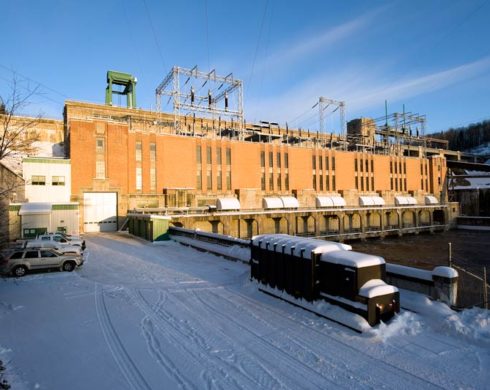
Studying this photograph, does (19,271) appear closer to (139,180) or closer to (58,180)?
(58,180)

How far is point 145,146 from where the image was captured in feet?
147

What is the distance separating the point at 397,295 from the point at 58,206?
2978cm

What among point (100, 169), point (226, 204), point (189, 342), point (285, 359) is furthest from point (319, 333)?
point (100, 169)

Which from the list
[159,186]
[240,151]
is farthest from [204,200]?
[240,151]

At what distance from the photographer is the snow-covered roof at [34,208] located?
91.0ft

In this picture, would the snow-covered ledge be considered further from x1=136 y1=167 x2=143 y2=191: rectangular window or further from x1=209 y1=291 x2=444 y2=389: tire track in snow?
x1=136 y1=167 x2=143 y2=191: rectangular window

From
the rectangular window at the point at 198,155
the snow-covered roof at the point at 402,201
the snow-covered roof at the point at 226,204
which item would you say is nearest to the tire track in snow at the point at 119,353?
the snow-covered roof at the point at 226,204

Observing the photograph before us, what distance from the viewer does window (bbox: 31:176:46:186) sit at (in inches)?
1413

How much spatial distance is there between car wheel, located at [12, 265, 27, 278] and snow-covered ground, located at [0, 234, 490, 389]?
3.35m

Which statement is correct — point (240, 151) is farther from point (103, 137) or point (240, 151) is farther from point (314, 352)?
point (314, 352)

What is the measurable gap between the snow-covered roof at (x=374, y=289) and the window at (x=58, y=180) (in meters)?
38.2

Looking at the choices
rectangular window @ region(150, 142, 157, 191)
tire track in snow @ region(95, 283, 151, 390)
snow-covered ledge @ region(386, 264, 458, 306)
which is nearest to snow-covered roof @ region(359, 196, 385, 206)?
rectangular window @ region(150, 142, 157, 191)

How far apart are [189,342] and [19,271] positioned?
11.8 m

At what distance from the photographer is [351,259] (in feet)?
28.8
